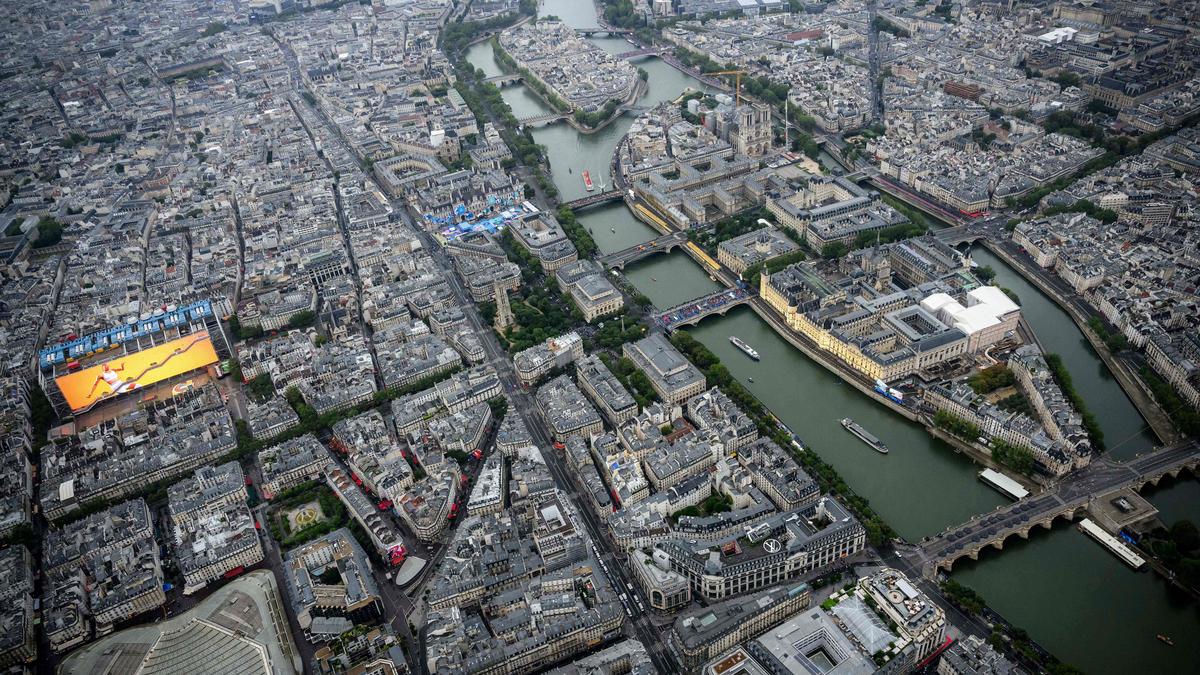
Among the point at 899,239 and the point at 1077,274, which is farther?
the point at 899,239

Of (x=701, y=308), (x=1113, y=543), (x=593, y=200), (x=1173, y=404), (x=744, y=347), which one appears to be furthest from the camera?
(x=593, y=200)

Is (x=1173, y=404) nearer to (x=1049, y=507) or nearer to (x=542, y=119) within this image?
(x=1049, y=507)

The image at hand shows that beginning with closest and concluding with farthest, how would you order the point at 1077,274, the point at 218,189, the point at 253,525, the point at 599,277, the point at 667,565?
1. the point at 667,565
2. the point at 253,525
3. the point at 1077,274
4. the point at 599,277
5. the point at 218,189

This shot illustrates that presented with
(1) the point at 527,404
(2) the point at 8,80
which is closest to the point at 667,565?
(1) the point at 527,404

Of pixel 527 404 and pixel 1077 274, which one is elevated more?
pixel 1077 274

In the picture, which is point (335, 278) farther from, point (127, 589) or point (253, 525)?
point (127, 589)

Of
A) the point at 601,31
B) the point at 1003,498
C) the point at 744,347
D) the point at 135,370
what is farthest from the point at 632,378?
the point at 601,31

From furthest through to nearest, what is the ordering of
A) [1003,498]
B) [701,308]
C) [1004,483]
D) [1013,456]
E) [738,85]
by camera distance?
[738,85], [701,308], [1013,456], [1004,483], [1003,498]
